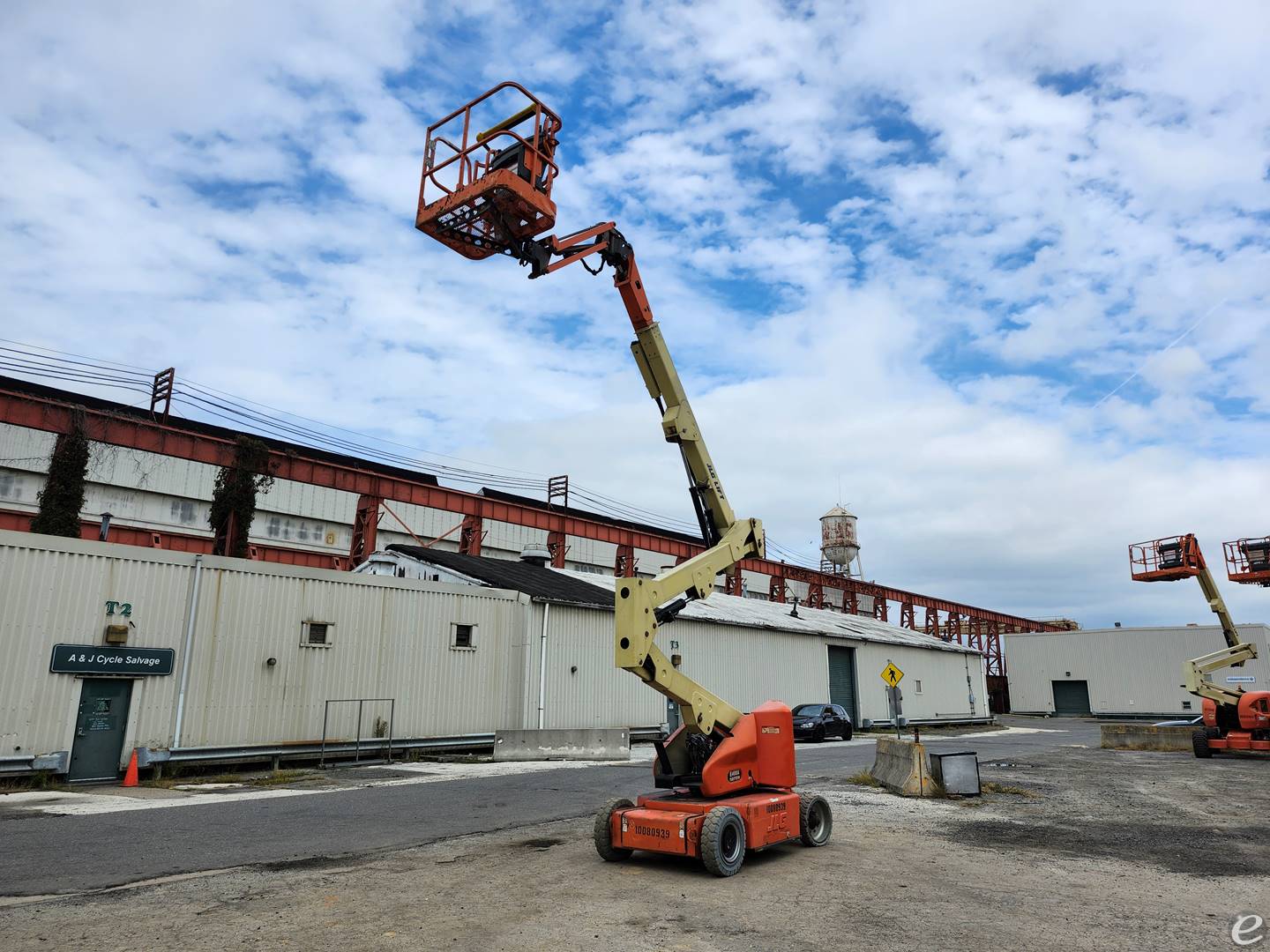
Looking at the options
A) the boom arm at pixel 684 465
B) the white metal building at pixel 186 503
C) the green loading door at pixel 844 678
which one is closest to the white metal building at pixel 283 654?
the green loading door at pixel 844 678

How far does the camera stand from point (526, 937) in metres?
6.24

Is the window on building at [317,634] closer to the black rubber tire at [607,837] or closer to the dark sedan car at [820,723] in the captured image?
the black rubber tire at [607,837]

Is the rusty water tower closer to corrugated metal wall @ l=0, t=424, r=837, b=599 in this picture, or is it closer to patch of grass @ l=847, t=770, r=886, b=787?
corrugated metal wall @ l=0, t=424, r=837, b=599

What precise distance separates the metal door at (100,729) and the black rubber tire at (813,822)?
13496 mm

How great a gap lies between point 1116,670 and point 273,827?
178 ft

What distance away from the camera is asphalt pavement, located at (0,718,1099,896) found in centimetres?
841

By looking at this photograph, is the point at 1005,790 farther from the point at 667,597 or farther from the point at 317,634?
the point at 317,634

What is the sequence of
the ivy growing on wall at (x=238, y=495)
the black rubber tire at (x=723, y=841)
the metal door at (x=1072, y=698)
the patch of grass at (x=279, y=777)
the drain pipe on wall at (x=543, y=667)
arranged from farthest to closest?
the metal door at (x=1072, y=698), the ivy growing on wall at (x=238, y=495), the drain pipe on wall at (x=543, y=667), the patch of grass at (x=279, y=777), the black rubber tire at (x=723, y=841)

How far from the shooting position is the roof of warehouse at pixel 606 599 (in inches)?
987

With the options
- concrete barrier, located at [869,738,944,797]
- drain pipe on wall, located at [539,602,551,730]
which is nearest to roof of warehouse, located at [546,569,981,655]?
drain pipe on wall, located at [539,602,551,730]

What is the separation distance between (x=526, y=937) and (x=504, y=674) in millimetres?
17377

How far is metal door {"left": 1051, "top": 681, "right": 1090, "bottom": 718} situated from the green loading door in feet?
82.4

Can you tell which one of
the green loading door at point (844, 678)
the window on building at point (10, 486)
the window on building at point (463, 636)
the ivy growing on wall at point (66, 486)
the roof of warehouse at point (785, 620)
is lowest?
the green loading door at point (844, 678)

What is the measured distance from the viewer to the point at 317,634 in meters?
19.4
